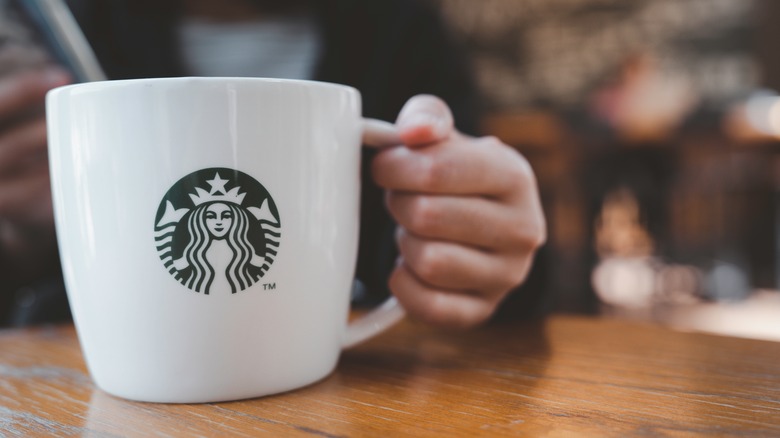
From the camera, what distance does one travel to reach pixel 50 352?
43cm

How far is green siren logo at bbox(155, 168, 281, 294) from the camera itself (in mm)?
282

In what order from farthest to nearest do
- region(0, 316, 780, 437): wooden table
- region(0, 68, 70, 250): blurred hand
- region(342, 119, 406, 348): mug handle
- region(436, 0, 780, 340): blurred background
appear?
region(436, 0, 780, 340): blurred background → region(0, 68, 70, 250): blurred hand → region(342, 119, 406, 348): mug handle → region(0, 316, 780, 437): wooden table

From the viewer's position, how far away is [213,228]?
0.28 meters

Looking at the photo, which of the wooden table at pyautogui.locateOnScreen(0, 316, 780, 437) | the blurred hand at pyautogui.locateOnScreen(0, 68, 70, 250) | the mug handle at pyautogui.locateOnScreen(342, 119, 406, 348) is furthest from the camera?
the blurred hand at pyautogui.locateOnScreen(0, 68, 70, 250)

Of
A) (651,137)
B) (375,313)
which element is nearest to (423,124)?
(375,313)

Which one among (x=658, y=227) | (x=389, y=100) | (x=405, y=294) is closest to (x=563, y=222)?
(x=658, y=227)

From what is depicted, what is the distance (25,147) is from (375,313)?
38 centimetres

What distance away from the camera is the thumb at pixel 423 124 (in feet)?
1.26

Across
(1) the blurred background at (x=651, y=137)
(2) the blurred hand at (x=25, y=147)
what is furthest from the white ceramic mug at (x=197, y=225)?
(1) the blurred background at (x=651, y=137)

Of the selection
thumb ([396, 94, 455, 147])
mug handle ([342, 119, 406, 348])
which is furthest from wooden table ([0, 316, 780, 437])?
thumb ([396, 94, 455, 147])

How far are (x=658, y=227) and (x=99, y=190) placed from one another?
3013mm

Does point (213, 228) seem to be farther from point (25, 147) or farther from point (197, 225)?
point (25, 147)

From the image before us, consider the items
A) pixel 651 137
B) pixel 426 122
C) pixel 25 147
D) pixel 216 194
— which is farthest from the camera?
pixel 651 137

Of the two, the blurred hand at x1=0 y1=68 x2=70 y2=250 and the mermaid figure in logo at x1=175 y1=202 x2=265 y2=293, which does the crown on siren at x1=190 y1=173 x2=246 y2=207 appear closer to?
Answer: the mermaid figure in logo at x1=175 y1=202 x2=265 y2=293
